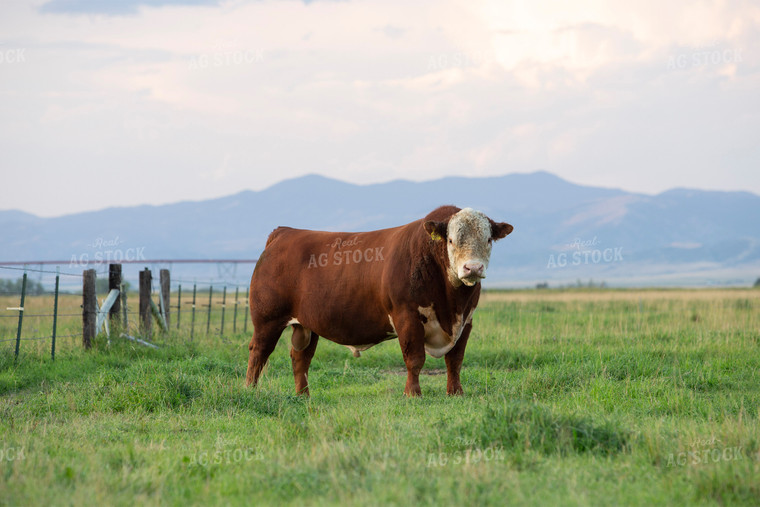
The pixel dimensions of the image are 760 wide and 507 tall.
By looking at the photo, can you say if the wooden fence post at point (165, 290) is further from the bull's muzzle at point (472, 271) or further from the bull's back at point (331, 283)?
the bull's muzzle at point (472, 271)

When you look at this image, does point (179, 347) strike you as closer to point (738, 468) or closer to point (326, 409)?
point (326, 409)

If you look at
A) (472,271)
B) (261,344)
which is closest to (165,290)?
(261,344)

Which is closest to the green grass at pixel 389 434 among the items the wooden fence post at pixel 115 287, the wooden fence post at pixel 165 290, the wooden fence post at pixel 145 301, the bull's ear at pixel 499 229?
the bull's ear at pixel 499 229

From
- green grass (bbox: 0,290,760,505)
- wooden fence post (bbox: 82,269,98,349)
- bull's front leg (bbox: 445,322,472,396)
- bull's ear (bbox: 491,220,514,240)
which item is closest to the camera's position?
green grass (bbox: 0,290,760,505)

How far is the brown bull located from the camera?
8711 mm

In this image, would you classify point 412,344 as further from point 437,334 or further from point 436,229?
point 436,229

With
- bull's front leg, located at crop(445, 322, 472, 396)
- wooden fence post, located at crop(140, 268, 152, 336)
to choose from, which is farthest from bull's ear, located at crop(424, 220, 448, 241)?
wooden fence post, located at crop(140, 268, 152, 336)

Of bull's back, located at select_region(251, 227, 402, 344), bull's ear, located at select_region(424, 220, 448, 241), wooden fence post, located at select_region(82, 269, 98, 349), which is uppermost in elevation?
bull's ear, located at select_region(424, 220, 448, 241)

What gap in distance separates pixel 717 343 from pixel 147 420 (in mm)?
9973

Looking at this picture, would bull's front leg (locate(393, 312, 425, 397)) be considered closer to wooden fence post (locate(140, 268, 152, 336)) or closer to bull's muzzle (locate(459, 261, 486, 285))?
bull's muzzle (locate(459, 261, 486, 285))

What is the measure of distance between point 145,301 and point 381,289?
8.24m

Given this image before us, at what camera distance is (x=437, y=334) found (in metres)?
9.12

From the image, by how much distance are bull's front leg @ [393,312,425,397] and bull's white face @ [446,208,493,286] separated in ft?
2.31

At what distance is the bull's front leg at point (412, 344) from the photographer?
29.2 ft
